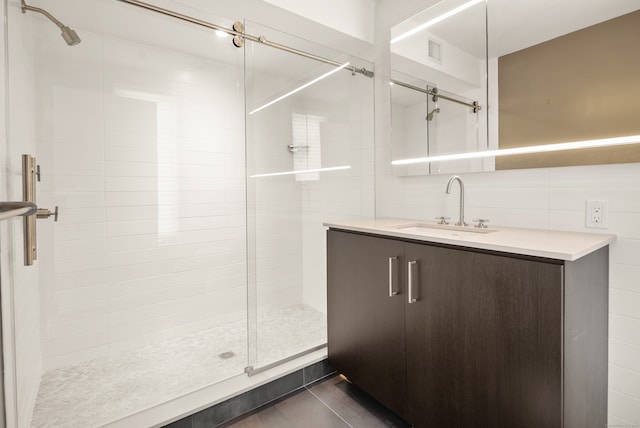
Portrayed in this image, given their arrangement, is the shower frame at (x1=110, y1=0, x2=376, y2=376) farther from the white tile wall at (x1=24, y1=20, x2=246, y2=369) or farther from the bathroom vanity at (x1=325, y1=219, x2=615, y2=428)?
the bathroom vanity at (x1=325, y1=219, x2=615, y2=428)

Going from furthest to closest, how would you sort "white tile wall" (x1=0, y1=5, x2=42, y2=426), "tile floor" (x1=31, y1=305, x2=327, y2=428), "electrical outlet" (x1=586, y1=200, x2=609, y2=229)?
"tile floor" (x1=31, y1=305, x2=327, y2=428) → "electrical outlet" (x1=586, y1=200, x2=609, y2=229) → "white tile wall" (x1=0, y1=5, x2=42, y2=426)

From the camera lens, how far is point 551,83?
1471mm

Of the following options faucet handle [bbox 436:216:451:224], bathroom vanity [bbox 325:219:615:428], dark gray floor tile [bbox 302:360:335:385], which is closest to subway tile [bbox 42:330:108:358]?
dark gray floor tile [bbox 302:360:335:385]

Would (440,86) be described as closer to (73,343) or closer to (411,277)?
(411,277)

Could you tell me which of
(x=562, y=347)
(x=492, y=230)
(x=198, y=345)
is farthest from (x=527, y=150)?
(x=198, y=345)

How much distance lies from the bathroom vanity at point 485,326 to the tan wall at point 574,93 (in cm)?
35

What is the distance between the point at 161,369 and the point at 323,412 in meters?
0.98

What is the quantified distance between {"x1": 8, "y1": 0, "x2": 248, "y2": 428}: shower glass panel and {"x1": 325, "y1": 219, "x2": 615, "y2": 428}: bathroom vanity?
953 millimetres

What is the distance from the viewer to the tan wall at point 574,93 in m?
1.27

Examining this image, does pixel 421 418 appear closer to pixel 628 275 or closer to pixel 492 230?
pixel 492 230

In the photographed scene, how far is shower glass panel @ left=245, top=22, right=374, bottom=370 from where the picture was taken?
1.97m

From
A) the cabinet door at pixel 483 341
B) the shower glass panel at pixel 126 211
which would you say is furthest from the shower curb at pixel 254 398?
the cabinet door at pixel 483 341

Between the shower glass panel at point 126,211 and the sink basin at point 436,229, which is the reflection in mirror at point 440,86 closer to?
the sink basin at point 436,229

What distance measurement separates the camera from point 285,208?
2.16m
